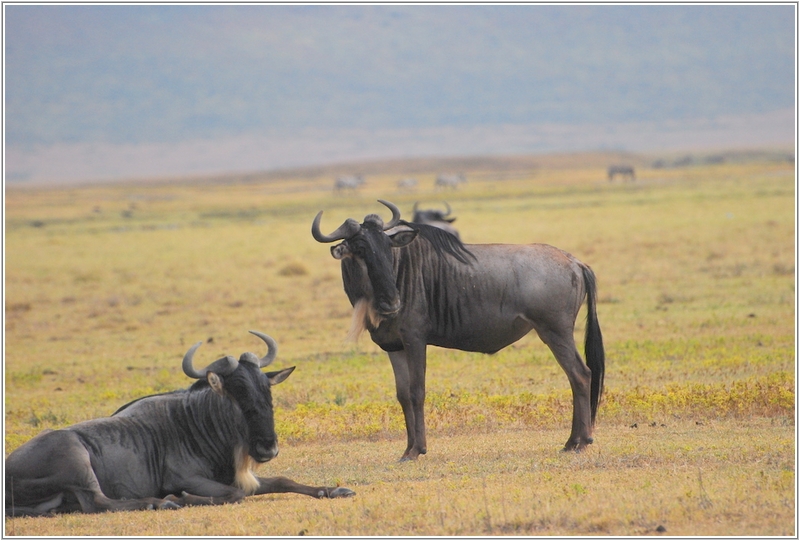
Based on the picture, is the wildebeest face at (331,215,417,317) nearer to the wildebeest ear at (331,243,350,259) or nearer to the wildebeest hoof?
the wildebeest ear at (331,243,350,259)

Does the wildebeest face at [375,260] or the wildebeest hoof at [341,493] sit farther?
the wildebeest face at [375,260]

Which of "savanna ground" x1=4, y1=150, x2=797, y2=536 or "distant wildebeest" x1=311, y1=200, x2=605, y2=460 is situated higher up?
"distant wildebeest" x1=311, y1=200, x2=605, y2=460

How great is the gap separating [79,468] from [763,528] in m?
4.72

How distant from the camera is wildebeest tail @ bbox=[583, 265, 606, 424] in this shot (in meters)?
9.96

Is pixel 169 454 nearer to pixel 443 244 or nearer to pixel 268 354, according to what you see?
pixel 268 354

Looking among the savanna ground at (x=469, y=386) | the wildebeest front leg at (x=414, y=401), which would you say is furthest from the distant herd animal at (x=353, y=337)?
the savanna ground at (x=469, y=386)

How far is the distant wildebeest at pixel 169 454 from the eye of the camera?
805cm

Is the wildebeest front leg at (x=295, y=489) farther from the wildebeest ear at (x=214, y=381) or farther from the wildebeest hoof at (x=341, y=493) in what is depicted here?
the wildebeest ear at (x=214, y=381)

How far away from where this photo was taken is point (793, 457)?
844 centimetres

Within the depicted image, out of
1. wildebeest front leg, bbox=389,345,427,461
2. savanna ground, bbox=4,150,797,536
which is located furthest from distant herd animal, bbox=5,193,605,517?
savanna ground, bbox=4,150,797,536

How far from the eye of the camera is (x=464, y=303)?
978 centimetres

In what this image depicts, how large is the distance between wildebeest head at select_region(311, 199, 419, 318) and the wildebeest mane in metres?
0.42

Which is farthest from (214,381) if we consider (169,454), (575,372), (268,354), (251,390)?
(575,372)

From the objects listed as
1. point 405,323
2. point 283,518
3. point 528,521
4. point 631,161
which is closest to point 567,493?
point 528,521
